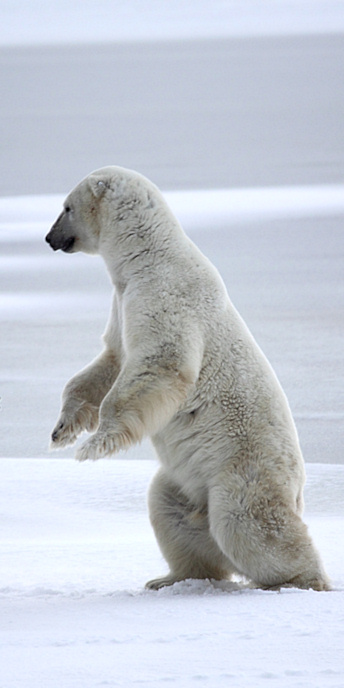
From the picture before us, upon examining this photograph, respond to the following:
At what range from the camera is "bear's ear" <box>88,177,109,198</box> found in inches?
132

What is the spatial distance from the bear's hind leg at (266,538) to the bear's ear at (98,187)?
1.03 m

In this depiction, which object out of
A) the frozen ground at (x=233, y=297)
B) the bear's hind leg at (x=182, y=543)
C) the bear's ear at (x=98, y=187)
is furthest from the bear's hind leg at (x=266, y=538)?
the frozen ground at (x=233, y=297)

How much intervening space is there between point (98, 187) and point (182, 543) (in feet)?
3.74

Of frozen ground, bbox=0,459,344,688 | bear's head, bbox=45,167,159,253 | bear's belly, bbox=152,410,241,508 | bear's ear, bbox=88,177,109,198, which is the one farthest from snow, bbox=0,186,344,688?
bear's ear, bbox=88,177,109,198

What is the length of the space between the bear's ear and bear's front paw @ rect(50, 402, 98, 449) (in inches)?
26.4

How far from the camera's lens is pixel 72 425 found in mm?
3385

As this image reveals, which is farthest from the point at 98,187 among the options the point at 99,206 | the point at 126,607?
the point at 126,607

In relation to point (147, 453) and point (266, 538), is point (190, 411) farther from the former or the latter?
point (147, 453)

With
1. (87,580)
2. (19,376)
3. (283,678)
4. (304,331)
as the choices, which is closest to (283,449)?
(87,580)

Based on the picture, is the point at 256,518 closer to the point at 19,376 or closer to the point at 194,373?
the point at 194,373

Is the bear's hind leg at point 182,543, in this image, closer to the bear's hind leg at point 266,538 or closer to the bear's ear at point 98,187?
the bear's hind leg at point 266,538

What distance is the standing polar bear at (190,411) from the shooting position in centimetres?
296

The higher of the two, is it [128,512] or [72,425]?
[72,425]

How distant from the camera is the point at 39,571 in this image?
332 cm
